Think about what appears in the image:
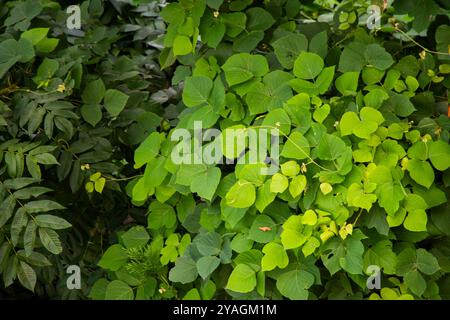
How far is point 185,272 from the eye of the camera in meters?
1.61

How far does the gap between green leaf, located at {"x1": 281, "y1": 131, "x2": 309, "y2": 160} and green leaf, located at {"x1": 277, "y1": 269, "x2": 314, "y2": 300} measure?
0.27 meters

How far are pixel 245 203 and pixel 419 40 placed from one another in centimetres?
83

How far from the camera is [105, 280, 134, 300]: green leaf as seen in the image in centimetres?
173

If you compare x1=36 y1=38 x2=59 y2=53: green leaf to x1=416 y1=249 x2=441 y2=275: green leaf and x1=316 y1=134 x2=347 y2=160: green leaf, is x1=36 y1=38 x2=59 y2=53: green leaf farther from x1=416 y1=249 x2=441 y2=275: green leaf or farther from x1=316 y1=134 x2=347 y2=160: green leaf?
x1=416 y1=249 x2=441 y2=275: green leaf

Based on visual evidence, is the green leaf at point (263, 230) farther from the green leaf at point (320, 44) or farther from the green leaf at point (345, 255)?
the green leaf at point (320, 44)

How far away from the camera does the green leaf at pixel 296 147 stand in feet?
4.72

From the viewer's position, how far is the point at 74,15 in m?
2.00

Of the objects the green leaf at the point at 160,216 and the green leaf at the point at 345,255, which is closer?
the green leaf at the point at 345,255

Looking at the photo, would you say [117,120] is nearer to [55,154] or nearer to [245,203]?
[55,154]

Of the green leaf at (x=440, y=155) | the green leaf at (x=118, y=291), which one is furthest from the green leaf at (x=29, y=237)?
the green leaf at (x=440, y=155)

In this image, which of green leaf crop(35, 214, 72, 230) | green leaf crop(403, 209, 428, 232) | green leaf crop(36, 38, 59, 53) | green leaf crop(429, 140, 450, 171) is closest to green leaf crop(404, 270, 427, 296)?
green leaf crop(403, 209, 428, 232)

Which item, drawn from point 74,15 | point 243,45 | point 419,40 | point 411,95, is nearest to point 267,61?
point 243,45

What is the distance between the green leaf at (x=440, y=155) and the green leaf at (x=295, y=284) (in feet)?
1.26

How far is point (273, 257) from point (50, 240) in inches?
21.1
